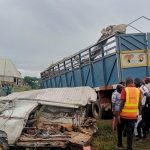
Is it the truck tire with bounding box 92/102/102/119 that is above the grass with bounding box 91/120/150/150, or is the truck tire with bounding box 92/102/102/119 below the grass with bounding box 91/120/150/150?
above

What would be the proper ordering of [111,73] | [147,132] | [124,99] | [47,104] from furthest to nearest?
1. [111,73]
2. [147,132]
3. [47,104]
4. [124,99]

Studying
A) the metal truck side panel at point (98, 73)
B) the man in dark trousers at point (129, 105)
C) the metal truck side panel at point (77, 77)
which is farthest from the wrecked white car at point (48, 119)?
the metal truck side panel at point (77, 77)

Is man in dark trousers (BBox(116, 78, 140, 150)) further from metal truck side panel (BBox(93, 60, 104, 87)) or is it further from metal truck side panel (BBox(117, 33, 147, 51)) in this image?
metal truck side panel (BBox(93, 60, 104, 87))

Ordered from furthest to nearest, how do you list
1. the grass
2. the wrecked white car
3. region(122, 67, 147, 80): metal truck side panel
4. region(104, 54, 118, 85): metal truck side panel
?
1. region(104, 54, 118, 85): metal truck side panel
2. region(122, 67, 147, 80): metal truck side panel
3. the grass
4. the wrecked white car

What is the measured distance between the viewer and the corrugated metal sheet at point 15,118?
877 cm

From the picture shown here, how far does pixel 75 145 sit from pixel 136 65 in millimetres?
3799

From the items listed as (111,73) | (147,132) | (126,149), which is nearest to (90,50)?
(111,73)

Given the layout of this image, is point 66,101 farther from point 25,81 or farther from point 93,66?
point 25,81

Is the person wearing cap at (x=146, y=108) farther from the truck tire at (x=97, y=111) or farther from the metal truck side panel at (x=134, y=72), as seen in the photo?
the truck tire at (x=97, y=111)

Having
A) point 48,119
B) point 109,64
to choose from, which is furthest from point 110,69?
point 48,119

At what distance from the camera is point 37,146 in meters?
8.66

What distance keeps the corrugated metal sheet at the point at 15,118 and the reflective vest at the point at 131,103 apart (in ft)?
6.76

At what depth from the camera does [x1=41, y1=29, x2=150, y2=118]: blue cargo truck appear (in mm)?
11625

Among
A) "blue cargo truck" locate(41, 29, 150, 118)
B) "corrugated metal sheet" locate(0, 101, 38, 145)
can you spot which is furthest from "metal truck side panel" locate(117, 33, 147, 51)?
"corrugated metal sheet" locate(0, 101, 38, 145)
